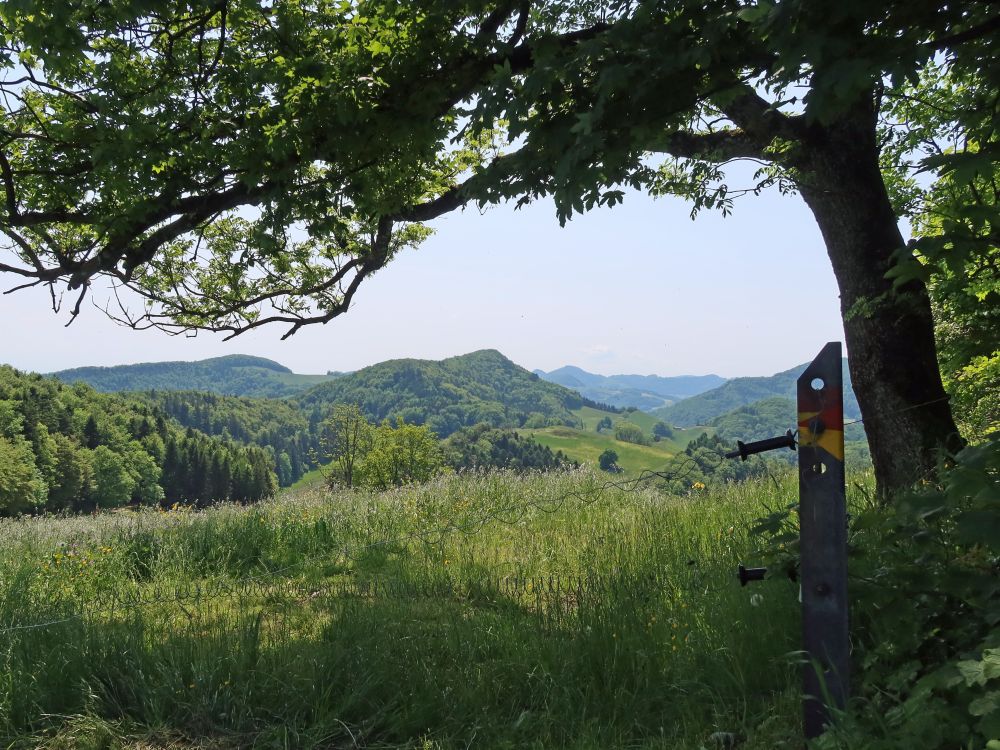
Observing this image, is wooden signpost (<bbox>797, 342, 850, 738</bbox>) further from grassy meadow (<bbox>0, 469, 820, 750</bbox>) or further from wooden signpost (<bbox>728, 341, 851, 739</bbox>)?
grassy meadow (<bbox>0, 469, 820, 750</bbox>)

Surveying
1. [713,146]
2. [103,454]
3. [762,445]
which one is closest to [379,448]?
[103,454]

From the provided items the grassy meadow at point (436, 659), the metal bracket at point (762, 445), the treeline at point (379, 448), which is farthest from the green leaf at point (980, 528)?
the treeline at point (379, 448)

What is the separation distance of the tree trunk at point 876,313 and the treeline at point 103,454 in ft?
300

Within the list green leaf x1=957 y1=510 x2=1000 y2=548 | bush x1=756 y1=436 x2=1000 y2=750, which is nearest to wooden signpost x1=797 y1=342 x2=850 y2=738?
bush x1=756 y1=436 x2=1000 y2=750

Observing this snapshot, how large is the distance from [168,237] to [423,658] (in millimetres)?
5921

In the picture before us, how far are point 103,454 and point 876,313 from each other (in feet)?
371

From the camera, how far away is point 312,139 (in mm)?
6258

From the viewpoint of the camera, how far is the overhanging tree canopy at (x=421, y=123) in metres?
4.18

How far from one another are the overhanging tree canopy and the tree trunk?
0.06ft

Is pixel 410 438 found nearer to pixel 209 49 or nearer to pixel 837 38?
pixel 209 49

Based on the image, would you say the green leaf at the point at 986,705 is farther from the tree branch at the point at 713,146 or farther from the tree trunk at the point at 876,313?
the tree branch at the point at 713,146

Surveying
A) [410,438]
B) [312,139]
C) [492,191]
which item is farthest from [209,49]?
[410,438]

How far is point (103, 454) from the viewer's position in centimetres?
10075

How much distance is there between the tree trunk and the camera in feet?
19.0
